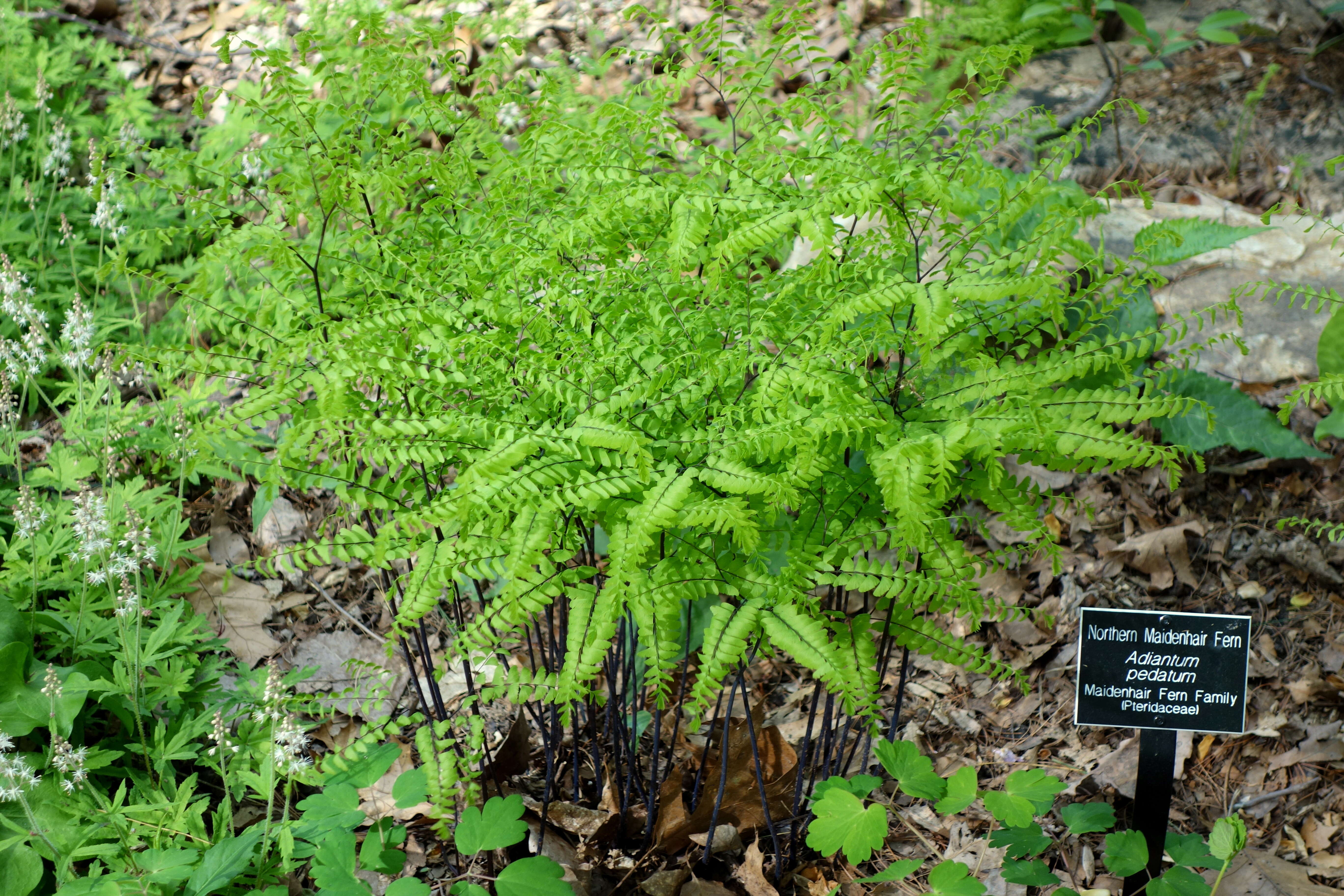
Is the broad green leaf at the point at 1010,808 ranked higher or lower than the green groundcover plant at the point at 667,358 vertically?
lower

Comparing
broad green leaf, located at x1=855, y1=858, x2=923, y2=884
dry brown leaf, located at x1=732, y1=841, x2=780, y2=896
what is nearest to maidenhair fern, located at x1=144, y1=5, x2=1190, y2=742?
broad green leaf, located at x1=855, y1=858, x2=923, y2=884

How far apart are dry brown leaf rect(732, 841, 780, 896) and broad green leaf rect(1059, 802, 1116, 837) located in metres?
0.68

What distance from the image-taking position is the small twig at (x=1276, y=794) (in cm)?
263

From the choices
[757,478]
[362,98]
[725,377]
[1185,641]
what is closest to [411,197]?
[362,98]

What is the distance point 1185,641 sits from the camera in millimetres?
2188

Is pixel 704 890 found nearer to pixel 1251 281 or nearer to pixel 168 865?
pixel 168 865

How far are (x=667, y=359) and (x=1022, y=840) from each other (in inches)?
49.8

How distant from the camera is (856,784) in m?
2.03

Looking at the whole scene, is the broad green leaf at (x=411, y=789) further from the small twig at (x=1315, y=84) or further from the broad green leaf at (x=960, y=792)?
the small twig at (x=1315, y=84)

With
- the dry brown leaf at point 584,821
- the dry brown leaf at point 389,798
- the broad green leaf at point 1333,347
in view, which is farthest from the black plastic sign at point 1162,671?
the dry brown leaf at point 389,798

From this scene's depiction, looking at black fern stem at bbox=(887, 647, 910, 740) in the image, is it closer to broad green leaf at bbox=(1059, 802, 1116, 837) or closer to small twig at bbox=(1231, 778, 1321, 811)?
broad green leaf at bbox=(1059, 802, 1116, 837)

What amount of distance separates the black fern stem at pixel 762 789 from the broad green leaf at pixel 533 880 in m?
0.50

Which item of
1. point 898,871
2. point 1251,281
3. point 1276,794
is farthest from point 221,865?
point 1251,281

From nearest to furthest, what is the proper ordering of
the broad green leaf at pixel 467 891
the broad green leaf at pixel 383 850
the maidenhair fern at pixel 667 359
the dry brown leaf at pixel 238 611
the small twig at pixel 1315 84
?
the maidenhair fern at pixel 667 359
the broad green leaf at pixel 467 891
the broad green leaf at pixel 383 850
the dry brown leaf at pixel 238 611
the small twig at pixel 1315 84
